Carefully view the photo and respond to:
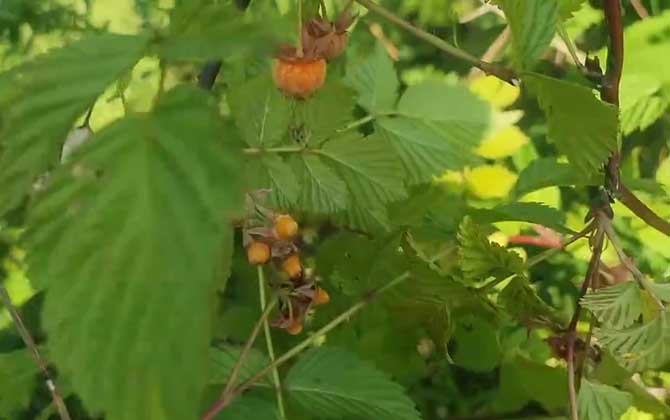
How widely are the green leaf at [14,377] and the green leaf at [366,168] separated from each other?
182 millimetres

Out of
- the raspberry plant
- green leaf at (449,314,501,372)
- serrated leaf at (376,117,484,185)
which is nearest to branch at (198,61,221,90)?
the raspberry plant

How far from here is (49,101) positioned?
0.23 meters

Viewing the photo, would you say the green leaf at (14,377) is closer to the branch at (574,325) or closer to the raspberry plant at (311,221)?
the raspberry plant at (311,221)

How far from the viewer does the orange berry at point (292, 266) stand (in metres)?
0.35

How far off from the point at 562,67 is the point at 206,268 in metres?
0.68

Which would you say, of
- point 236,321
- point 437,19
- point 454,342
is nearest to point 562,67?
point 437,19

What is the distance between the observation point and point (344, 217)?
441 millimetres

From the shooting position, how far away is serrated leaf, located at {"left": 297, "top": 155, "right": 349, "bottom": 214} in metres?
0.38

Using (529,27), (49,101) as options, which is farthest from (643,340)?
(49,101)

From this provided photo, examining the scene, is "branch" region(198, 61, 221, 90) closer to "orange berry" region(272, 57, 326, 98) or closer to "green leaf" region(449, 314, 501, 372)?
"orange berry" region(272, 57, 326, 98)

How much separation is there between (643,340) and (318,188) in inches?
5.5

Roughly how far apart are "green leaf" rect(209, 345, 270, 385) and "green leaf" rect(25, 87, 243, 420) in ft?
0.63

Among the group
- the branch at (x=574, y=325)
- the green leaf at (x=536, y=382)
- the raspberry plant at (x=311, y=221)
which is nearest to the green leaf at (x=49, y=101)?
the raspberry plant at (x=311, y=221)

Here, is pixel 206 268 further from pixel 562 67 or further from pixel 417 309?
pixel 562 67
